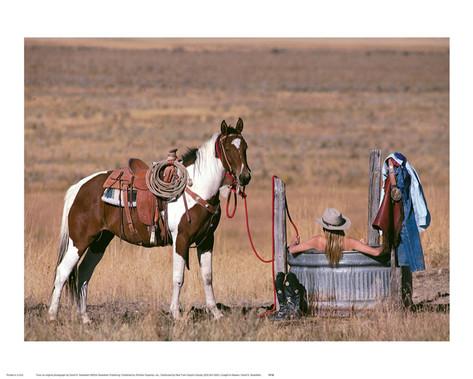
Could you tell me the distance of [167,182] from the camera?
1210 cm

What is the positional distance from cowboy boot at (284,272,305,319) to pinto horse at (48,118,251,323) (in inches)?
30.6

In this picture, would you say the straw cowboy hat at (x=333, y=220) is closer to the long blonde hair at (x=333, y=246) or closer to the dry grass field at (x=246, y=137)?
the long blonde hair at (x=333, y=246)

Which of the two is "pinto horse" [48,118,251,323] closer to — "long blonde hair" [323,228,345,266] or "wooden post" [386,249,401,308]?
"long blonde hair" [323,228,345,266]

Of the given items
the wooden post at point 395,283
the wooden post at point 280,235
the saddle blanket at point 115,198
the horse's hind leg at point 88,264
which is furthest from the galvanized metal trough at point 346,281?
the horse's hind leg at point 88,264

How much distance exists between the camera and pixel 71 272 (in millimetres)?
12523

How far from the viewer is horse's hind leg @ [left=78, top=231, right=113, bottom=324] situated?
12539mm

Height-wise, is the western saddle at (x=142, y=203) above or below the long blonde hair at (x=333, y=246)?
above

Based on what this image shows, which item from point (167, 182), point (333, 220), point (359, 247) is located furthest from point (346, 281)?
point (167, 182)

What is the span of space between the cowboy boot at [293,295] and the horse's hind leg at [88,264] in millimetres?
2256

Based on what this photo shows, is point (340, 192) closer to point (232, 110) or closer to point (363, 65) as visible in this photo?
point (232, 110)

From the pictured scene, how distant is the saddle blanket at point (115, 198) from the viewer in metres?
12.3

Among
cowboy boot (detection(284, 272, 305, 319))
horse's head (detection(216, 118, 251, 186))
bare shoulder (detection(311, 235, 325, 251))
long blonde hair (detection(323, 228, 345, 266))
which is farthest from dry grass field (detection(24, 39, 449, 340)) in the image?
horse's head (detection(216, 118, 251, 186))

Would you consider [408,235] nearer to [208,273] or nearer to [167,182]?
[208,273]

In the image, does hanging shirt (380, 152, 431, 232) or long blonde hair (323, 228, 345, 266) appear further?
hanging shirt (380, 152, 431, 232)
